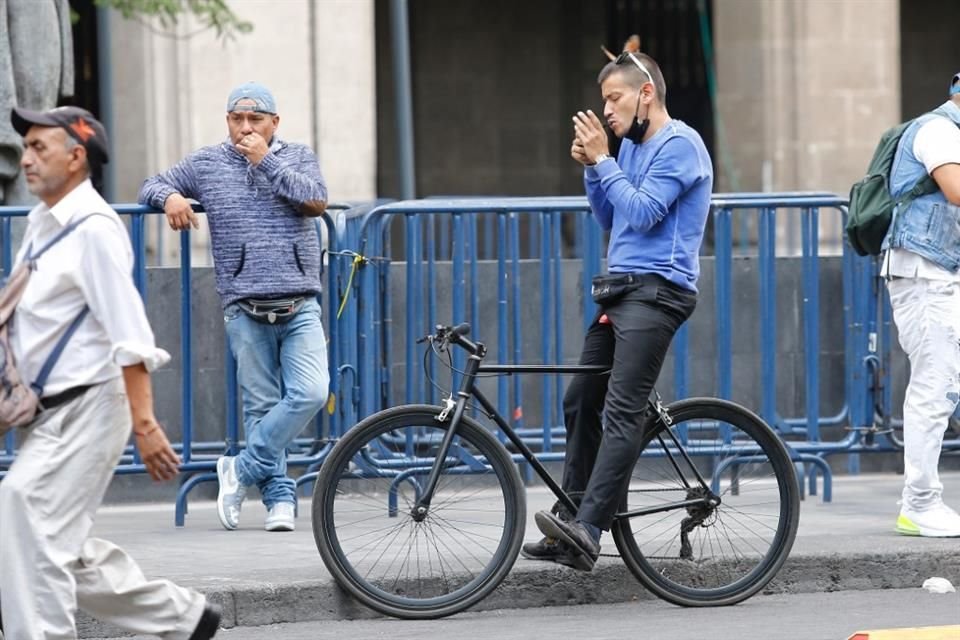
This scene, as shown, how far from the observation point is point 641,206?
7043mm

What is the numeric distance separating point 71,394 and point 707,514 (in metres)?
2.69

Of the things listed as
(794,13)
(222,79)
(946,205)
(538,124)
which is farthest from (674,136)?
(538,124)

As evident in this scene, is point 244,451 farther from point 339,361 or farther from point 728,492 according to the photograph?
point 728,492

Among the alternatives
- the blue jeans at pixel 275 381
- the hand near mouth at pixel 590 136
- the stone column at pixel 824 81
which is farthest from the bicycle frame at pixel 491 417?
the stone column at pixel 824 81

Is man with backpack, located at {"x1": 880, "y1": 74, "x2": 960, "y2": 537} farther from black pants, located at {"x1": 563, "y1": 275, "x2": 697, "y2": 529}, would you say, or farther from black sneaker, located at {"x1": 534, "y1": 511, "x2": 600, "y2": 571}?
black sneaker, located at {"x1": 534, "y1": 511, "x2": 600, "y2": 571}

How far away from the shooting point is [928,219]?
8281 mm

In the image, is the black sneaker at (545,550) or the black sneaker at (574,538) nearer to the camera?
the black sneaker at (574,538)

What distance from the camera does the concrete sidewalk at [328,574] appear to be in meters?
7.26

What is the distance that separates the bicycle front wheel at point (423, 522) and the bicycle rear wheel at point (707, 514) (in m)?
0.48

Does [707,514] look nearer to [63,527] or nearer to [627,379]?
[627,379]

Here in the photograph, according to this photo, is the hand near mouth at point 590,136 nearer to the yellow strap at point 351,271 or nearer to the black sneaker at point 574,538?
the black sneaker at point 574,538

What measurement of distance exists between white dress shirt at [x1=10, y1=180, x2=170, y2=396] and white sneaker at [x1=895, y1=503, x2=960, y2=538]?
3903 millimetres

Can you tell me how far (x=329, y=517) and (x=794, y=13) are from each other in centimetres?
1225

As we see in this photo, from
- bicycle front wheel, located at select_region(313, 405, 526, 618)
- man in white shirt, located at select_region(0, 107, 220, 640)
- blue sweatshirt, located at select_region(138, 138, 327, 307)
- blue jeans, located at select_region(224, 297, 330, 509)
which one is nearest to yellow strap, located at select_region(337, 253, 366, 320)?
blue jeans, located at select_region(224, 297, 330, 509)
